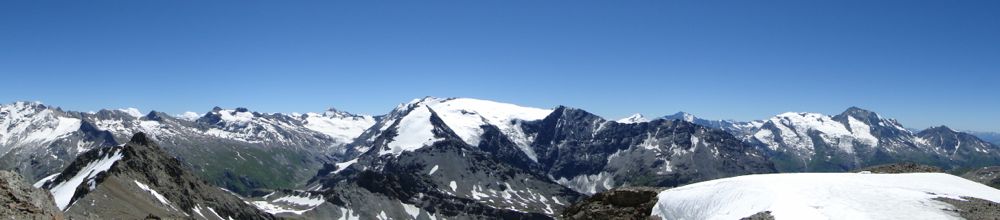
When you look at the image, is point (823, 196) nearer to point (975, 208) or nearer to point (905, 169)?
point (975, 208)

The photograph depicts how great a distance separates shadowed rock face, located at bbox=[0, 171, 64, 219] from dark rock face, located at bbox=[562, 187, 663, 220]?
35577 mm

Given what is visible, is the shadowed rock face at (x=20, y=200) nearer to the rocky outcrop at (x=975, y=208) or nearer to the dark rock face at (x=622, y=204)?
the dark rock face at (x=622, y=204)

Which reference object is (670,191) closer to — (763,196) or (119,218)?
(763,196)

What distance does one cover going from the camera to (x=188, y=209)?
7559 inches

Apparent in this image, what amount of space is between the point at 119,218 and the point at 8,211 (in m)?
131

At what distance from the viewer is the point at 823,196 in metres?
44.2

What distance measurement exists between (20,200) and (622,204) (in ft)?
126

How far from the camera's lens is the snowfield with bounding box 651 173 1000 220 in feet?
134

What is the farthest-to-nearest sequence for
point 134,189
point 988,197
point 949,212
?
point 134,189, point 988,197, point 949,212

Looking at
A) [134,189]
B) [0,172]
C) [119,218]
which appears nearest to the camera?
[0,172]

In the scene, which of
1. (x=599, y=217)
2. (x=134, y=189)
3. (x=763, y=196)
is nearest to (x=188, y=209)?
(x=134, y=189)

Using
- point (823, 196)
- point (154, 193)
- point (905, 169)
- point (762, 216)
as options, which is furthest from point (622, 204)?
point (154, 193)

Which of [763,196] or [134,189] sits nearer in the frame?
[763,196]

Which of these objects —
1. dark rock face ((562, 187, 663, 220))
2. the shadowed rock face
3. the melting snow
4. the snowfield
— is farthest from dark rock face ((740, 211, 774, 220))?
the melting snow
